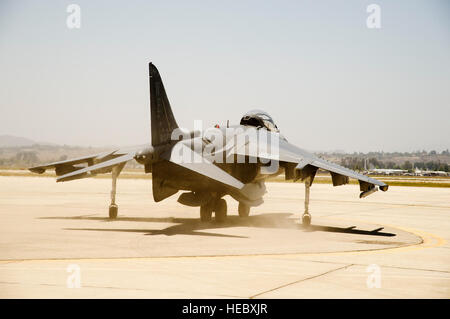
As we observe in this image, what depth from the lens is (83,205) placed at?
29.2 m

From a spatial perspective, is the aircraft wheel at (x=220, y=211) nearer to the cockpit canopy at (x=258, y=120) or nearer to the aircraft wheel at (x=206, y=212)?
the aircraft wheel at (x=206, y=212)

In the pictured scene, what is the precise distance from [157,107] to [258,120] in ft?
16.8

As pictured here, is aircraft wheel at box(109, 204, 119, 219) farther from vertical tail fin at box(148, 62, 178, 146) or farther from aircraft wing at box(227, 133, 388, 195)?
aircraft wing at box(227, 133, 388, 195)

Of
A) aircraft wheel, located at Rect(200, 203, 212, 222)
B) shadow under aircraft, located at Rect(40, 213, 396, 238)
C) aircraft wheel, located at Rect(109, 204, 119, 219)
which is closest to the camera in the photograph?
shadow under aircraft, located at Rect(40, 213, 396, 238)

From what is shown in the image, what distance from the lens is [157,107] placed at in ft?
58.4

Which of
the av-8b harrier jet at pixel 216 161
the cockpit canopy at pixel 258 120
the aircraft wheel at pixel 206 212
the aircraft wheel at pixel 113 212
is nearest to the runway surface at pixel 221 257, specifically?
the aircraft wheel at pixel 113 212

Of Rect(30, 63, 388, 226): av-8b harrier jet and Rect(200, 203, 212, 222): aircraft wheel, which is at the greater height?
Rect(30, 63, 388, 226): av-8b harrier jet

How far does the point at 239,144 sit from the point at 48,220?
8.29m

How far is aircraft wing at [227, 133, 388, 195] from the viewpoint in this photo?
18047mm

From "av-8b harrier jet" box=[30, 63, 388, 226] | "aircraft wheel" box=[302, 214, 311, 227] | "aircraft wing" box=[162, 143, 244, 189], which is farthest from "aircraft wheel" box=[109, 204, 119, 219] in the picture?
"aircraft wheel" box=[302, 214, 311, 227]

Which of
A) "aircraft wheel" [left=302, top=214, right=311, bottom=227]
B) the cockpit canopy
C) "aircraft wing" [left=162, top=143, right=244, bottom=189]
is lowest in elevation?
"aircraft wheel" [left=302, top=214, right=311, bottom=227]

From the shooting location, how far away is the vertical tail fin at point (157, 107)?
17.8m

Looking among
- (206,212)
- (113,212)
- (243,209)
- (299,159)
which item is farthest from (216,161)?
(113,212)
